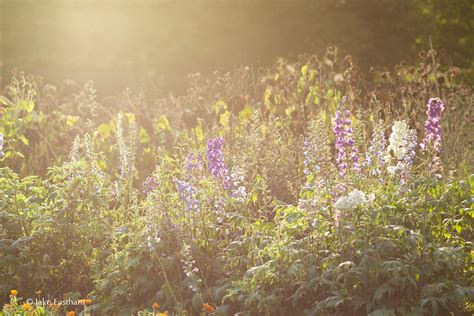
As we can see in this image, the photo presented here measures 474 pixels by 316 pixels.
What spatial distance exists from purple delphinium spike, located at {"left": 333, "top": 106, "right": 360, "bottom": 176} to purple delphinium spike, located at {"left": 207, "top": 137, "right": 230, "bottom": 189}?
79cm

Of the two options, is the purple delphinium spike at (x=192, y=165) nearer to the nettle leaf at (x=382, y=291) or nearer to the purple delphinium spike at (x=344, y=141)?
the purple delphinium spike at (x=344, y=141)

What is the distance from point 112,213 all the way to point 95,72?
806cm

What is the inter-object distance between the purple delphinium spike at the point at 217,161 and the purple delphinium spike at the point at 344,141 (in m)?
0.79

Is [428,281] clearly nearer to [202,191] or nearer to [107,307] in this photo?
[202,191]

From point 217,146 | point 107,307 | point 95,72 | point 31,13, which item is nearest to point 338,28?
point 95,72

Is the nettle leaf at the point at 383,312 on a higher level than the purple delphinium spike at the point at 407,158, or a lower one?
lower

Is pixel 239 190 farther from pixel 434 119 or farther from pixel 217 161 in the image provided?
pixel 434 119

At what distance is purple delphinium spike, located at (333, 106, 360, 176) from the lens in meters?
5.00

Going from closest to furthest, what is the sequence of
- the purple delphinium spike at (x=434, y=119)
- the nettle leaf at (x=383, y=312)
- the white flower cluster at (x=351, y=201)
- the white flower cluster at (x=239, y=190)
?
the nettle leaf at (x=383, y=312)
the white flower cluster at (x=351, y=201)
the white flower cluster at (x=239, y=190)
the purple delphinium spike at (x=434, y=119)

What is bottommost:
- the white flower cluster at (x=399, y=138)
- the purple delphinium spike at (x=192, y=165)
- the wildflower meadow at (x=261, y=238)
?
the wildflower meadow at (x=261, y=238)

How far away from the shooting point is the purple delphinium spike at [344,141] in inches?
197

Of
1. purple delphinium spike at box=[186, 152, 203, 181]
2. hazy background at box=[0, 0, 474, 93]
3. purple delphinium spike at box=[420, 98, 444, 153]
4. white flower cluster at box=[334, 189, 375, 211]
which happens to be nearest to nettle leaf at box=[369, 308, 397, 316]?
white flower cluster at box=[334, 189, 375, 211]

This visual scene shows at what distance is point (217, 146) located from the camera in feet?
17.0

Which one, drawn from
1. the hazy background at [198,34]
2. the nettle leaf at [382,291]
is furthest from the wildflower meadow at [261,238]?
the hazy background at [198,34]
